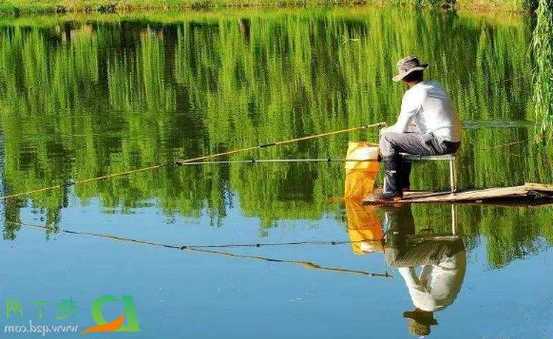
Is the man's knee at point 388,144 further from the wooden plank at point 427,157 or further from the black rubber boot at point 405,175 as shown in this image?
the black rubber boot at point 405,175

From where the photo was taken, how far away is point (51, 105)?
79.8 ft

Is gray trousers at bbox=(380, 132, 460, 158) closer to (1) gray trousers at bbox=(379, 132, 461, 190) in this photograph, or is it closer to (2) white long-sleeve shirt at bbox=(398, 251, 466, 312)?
(1) gray trousers at bbox=(379, 132, 461, 190)

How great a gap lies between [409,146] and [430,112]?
42 cm

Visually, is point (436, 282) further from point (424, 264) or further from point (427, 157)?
point (427, 157)

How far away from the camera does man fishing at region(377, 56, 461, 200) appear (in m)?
12.1

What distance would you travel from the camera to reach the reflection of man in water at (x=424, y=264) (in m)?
8.73

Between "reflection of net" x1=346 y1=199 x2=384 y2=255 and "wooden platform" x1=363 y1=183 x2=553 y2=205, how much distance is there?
32 cm

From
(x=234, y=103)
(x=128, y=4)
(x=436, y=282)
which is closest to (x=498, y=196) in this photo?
(x=436, y=282)

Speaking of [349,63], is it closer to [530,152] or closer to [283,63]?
[283,63]

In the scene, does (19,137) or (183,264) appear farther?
(19,137)

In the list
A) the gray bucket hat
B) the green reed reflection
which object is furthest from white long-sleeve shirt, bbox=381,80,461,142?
the green reed reflection

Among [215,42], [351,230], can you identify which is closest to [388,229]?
[351,230]

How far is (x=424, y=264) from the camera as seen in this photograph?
9961 mm

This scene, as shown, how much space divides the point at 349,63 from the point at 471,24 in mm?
13035
